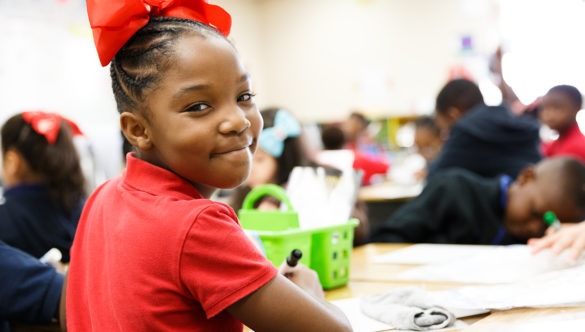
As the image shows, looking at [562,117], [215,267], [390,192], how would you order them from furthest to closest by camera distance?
[562,117]
[390,192]
[215,267]

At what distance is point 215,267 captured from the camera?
745 mm

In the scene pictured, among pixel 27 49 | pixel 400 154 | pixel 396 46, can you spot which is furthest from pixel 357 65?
pixel 27 49

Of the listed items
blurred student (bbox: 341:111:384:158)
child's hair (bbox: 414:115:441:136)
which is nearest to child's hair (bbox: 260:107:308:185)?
child's hair (bbox: 414:115:441:136)

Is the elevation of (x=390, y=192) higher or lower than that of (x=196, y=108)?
lower

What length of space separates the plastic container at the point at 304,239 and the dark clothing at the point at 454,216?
3.03 ft

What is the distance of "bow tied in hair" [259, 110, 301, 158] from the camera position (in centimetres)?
216

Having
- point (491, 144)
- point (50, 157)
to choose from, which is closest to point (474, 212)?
point (491, 144)

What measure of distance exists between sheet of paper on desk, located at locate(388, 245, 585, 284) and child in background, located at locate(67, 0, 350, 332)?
23.2 inches

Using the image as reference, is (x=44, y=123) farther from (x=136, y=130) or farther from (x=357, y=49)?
(x=357, y=49)

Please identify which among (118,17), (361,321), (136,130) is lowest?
(361,321)

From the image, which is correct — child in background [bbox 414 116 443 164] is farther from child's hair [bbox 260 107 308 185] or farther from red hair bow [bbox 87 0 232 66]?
red hair bow [bbox 87 0 232 66]

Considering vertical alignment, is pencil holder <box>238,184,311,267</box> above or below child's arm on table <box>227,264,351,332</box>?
below

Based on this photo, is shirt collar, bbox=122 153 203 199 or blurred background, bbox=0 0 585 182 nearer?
shirt collar, bbox=122 153 203 199

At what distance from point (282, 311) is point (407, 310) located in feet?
1.08
